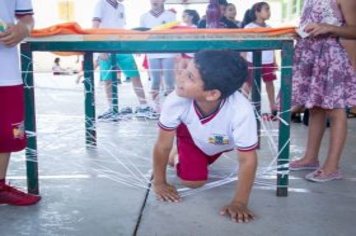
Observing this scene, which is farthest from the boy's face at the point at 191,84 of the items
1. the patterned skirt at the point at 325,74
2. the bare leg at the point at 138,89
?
the bare leg at the point at 138,89

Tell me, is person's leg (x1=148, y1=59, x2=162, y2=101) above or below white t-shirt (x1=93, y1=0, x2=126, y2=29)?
below

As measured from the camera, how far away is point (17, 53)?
6.21ft

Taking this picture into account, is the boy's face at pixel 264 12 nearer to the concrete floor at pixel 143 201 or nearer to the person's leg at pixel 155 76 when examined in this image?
the person's leg at pixel 155 76

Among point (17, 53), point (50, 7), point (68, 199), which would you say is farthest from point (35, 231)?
point (50, 7)

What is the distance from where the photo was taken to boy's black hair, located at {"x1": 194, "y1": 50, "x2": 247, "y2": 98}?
1.75 metres

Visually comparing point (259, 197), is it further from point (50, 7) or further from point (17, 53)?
point (50, 7)

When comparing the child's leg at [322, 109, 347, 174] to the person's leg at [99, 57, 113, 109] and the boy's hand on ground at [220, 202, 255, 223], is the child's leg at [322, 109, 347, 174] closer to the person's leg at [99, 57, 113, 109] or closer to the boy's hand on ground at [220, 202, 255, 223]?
the boy's hand on ground at [220, 202, 255, 223]

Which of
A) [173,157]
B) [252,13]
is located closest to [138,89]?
[252,13]

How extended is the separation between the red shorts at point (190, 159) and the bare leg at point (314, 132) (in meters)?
0.61

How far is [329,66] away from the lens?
2.18 meters

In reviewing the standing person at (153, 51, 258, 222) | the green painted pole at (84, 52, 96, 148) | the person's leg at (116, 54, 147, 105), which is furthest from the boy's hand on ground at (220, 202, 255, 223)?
the person's leg at (116, 54, 147, 105)

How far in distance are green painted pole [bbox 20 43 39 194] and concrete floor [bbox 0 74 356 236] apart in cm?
10

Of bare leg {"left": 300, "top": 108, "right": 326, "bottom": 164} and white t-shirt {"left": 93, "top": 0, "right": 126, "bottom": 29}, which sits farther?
white t-shirt {"left": 93, "top": 0, "right": 126, "bottom": 29}

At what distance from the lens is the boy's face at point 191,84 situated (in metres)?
1.79
